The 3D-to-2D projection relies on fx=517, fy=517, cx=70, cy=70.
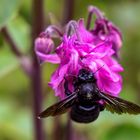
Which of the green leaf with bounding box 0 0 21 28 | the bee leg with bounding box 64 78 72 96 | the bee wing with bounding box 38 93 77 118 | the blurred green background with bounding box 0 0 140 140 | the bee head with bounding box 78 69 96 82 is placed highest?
the bee head with bounding box 78 69 96 82

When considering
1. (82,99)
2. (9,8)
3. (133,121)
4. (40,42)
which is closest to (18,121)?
(133,121)

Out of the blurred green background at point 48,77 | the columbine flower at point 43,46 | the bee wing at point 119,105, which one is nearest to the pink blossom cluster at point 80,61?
the columbine flower at point 43,46

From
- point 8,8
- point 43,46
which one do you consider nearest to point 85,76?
point 43,46

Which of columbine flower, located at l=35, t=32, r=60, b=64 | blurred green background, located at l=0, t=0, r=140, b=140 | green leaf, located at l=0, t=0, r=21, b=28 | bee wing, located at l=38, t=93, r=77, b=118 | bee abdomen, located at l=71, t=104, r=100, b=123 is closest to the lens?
bee wing, located at l=38, t=93, r=77, b=118

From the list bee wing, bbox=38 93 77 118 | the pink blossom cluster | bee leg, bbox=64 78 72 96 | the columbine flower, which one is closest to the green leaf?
the columbine flower

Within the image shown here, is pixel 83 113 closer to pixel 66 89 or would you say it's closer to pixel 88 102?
pixel 88 102

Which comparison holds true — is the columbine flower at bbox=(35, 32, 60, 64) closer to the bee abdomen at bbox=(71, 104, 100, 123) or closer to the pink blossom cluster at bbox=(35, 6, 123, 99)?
the pink blossom cluster at bbox=(35, 6, 123, 99)

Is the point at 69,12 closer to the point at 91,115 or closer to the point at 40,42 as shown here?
the point at 40,42

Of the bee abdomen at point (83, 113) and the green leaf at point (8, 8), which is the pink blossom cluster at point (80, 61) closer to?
the bee abdomen at point (83, 113)
